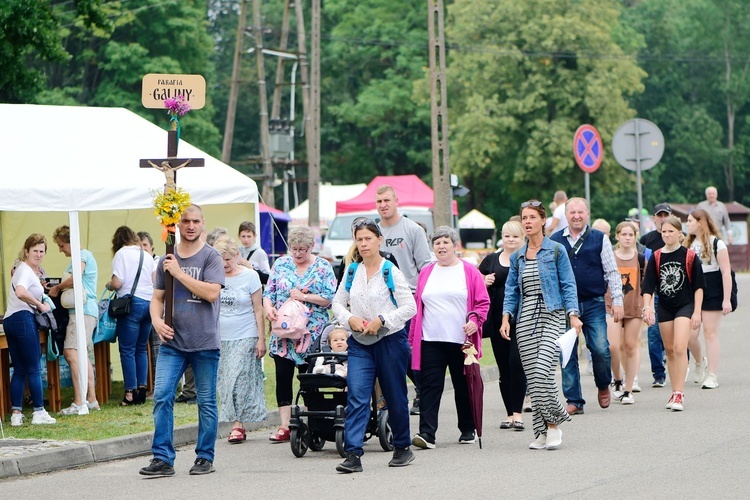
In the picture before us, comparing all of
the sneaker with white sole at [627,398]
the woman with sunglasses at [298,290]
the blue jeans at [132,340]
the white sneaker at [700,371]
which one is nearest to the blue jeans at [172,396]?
the woman with sunglasses at [298,290]

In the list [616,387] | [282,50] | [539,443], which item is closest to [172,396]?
[539,443]

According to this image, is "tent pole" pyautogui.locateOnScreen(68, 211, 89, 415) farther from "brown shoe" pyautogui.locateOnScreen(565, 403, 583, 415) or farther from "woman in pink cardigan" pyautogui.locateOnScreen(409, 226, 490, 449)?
"brown shoe" pyautogui.locateOnScreen(565, 403, 583, 415)

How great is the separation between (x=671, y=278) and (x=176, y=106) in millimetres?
5443

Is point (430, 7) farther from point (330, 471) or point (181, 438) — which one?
point (330, 471)

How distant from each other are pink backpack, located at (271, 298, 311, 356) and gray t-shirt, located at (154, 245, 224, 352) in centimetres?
156

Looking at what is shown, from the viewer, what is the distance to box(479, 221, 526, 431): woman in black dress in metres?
11.1

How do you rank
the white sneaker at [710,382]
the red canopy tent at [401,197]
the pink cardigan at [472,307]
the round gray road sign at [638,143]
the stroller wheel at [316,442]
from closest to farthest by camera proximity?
1. the pink cardigan at [472,307]
2. the stroller wheel at [316,442]
3. the white sneaker at [710,382]
4. the round gray road sign at [638,143]
5. the red canopy tent at [401,197]

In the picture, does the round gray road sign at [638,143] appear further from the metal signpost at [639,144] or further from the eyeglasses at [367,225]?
the eyeglasses at [367,225]

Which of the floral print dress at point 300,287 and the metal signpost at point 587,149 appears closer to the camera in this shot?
the floral print dress at point 300,287

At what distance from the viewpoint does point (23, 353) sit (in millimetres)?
11938

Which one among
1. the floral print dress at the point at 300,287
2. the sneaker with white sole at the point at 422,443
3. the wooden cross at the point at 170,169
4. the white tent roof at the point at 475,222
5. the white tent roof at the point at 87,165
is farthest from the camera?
the white tent roof at the point at 475,222

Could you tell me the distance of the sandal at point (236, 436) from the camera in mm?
11055

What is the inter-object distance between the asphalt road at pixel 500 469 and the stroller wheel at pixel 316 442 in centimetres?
7

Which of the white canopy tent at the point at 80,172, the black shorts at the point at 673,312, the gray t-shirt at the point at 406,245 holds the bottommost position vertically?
the black shorts at the point at 673,312
